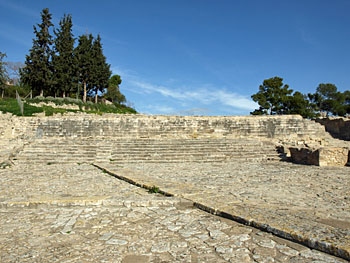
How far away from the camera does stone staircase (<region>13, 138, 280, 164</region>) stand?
12.9 m

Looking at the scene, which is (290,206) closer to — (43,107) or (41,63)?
(43,107)

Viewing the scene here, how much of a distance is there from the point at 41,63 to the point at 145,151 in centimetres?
1981

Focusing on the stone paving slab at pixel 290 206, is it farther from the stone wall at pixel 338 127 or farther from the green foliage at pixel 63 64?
the green foliage at pixel 63 64

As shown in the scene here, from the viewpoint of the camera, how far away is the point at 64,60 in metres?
28.9

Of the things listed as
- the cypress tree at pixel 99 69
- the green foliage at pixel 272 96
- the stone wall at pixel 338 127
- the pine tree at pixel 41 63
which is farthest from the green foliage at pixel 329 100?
the pine tree at pixel 41 63

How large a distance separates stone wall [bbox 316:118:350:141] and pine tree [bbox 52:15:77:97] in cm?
2411

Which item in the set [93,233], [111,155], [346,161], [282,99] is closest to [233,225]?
[93,233]

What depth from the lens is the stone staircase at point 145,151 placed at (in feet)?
42.2

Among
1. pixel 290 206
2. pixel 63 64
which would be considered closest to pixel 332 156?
pixel 290 206

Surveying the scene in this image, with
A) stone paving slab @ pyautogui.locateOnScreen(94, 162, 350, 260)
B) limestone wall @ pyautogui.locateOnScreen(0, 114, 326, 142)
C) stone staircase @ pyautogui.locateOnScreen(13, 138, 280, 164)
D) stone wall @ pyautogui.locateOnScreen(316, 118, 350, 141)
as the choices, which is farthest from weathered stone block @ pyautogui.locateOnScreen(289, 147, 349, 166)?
stone wall @ pyautogui.locateOnScreen(316, 118, 350, 141)

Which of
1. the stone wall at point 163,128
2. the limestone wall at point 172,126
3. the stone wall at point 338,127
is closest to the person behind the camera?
the stone wall at point 163,128

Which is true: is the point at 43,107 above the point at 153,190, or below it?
above

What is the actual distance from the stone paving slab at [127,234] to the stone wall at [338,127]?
57.2ft

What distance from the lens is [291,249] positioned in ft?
8.66
